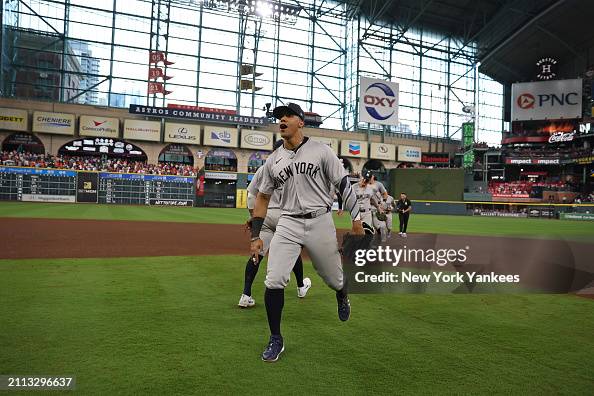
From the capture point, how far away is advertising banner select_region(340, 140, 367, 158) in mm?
47875

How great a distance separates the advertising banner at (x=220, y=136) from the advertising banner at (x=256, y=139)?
1031mm

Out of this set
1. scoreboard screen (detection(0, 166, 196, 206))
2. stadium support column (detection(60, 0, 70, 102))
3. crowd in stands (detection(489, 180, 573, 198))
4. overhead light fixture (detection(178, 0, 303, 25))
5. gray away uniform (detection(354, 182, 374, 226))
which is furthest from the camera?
crowd in stands (detection(489, 180, 573, 198))

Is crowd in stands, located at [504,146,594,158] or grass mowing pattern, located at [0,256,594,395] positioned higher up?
crowd in stands, located at [504,146,594,158]

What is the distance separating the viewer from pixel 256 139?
146ft

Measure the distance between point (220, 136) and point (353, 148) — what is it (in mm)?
15704

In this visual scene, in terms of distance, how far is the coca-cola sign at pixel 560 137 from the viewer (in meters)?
51.8

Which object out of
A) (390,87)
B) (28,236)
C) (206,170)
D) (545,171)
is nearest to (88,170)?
(206,170)

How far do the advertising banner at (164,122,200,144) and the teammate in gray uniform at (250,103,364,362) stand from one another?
40.5 meters

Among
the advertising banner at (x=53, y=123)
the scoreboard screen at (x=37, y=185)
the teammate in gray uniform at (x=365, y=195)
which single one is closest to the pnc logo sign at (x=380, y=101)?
the advertising banner at (x=53, y=123)

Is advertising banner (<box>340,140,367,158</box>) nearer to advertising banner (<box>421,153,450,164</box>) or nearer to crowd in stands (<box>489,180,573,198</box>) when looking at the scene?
advertising banner (<box>421,153,450,164</box>)

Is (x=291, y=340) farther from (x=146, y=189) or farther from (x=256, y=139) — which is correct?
(x=256, y=139)

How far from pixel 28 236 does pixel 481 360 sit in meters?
12.2

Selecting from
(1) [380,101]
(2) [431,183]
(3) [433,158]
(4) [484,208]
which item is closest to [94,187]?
→ (1) [380,101]

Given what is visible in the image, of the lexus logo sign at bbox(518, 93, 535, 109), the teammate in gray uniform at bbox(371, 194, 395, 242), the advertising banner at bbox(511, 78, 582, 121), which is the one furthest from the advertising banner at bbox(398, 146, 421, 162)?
the teammate in gray uniform at bbox(371, 194, 395, 242)
